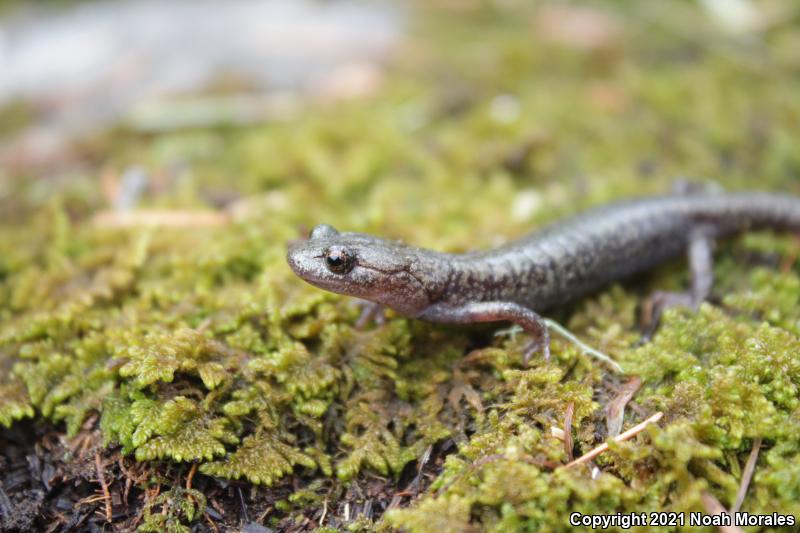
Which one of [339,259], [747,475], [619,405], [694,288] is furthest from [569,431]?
[694,288]

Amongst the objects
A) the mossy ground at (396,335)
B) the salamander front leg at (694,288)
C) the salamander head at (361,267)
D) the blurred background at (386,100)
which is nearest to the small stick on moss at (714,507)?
the mossy ground at (396,335)

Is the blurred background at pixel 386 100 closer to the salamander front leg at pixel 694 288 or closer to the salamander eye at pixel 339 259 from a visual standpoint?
the salamander front leg at pixel 694 288

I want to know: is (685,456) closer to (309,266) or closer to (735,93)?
(309,266)

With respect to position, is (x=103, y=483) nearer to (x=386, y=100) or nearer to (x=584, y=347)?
(x=584, y=347)

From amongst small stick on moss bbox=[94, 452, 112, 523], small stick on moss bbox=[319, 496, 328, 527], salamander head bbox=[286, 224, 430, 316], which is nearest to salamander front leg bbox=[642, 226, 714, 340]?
salamander head bbox=[286, 224, 430, 316]

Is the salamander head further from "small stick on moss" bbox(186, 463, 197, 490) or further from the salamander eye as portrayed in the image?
"small stick on moss" bbox(186, 463, 197, 490)

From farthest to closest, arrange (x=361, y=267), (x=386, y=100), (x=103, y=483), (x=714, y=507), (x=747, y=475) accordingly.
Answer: (x=386, y=100), (x=361, y=267), (x=103, y=483), (x=747, y=475), (x=714, y=507)
